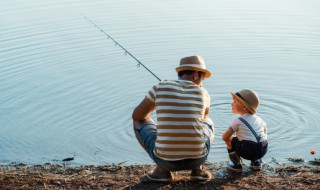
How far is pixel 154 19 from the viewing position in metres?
12.7

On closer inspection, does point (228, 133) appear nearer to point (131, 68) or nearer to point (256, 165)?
point (256, 165)

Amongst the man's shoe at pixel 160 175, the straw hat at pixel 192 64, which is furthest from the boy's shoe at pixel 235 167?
the straw hat at pixel 192 64

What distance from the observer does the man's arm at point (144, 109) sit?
4.52m

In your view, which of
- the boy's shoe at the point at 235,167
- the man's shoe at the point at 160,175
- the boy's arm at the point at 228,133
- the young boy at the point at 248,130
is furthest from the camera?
the boy's shoe at the point at 235,167

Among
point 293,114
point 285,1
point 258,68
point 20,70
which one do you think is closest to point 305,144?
point 293,114

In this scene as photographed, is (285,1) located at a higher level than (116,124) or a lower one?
higher

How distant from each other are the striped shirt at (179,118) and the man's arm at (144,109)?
13 centimetres

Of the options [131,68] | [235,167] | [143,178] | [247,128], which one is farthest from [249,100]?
[131,68]

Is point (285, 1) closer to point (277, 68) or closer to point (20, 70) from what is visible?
point (277, 68)

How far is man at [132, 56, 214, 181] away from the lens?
4320mm

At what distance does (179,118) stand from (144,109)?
0.41 m

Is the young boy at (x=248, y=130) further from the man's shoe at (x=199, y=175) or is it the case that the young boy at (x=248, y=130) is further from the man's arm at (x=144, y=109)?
the man's arm at (x=144, y=109)

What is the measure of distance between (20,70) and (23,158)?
3630 mm

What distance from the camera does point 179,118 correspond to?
432cm
